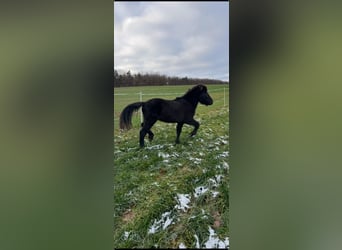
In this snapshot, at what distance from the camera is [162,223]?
86.9 inches

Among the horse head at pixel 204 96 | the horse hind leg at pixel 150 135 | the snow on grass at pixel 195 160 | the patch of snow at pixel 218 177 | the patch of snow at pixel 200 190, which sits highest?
the horse head at pixel 204 96

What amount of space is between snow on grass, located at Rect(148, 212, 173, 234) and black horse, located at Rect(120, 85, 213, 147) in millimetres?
677

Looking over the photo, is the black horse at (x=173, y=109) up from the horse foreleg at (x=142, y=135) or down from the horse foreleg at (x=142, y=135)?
up

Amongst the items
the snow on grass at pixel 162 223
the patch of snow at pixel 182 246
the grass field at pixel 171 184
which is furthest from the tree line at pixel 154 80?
the patch of snow at pixel 182 246

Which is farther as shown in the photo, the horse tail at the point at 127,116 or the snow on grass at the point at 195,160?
the snow on grass at the point at 195,160

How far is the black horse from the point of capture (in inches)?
89.5

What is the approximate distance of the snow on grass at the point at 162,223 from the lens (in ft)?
7.18

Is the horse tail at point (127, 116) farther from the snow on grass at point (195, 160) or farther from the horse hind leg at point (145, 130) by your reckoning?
the snow on grass at point (195, 160)

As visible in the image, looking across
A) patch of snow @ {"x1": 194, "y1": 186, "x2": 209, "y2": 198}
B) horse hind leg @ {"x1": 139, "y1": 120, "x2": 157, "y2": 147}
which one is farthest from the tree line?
patch of snow @ {"x1": 194, "y1": 186, "x2": 209, "y2": 198}
